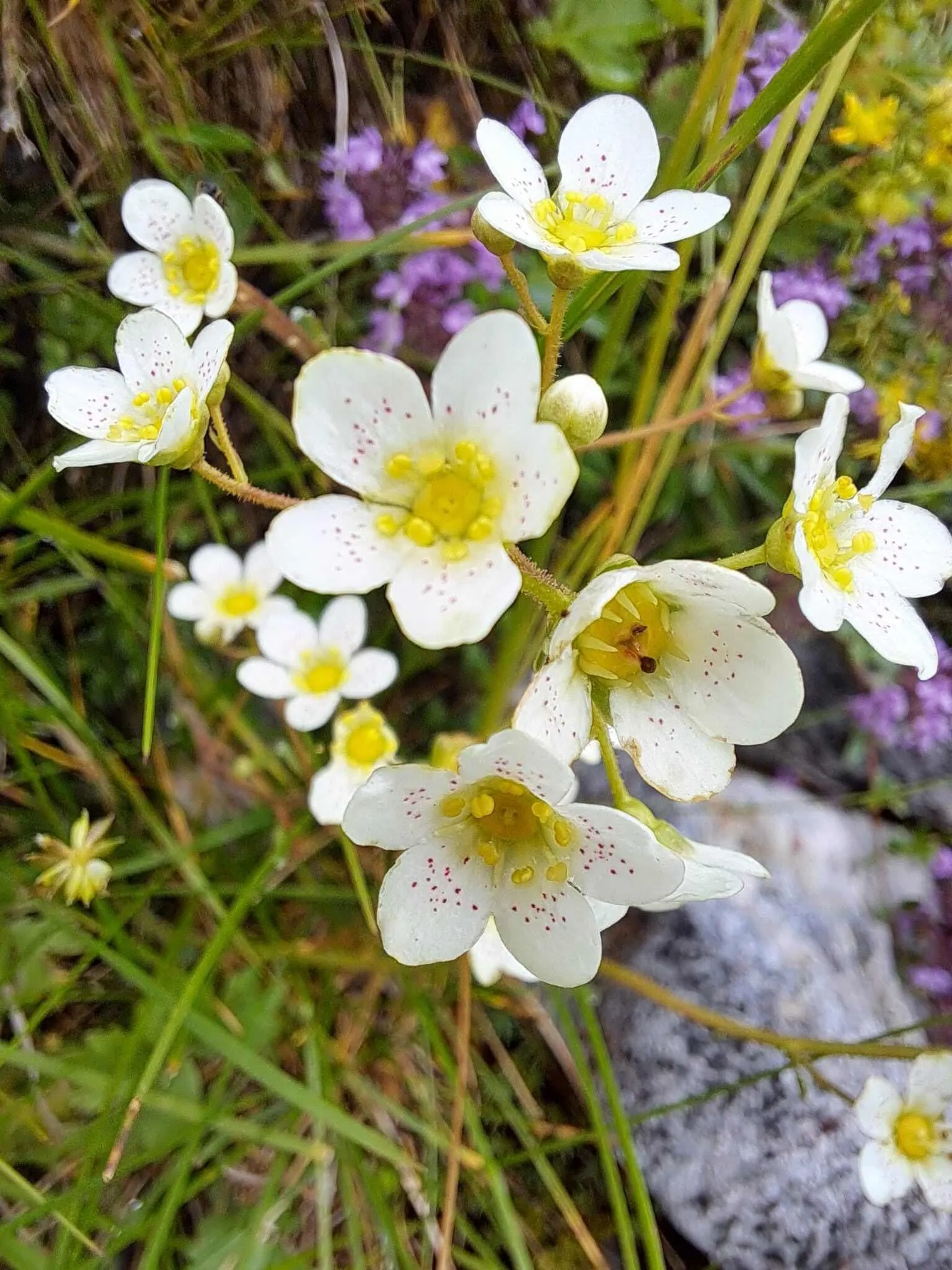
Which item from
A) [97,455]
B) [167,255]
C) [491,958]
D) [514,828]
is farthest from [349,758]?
[167,255]

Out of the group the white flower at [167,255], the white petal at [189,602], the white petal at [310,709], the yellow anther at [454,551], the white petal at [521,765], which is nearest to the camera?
the white petal at [521,765]

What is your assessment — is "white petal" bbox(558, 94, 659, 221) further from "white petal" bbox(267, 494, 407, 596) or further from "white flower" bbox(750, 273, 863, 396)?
"white petal" bbox(267, 494, 407, 596)

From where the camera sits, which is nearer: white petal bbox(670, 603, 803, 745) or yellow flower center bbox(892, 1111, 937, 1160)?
white petal bbox(670, 603, 803, 745)

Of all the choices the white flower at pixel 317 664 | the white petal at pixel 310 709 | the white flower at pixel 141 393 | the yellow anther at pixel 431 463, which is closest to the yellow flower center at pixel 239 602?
the white flower at pixel 317 664

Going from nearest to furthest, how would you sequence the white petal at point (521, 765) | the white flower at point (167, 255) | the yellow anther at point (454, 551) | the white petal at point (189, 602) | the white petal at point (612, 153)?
the white petal at point (521, 765), the yellow anther at point (454, 551), the white petal at point (612, 153), the white flower at point (167, 255), the white petal at point (189, 602)

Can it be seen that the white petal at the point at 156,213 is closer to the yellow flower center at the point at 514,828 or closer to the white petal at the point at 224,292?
the white petal at the point at 224,292

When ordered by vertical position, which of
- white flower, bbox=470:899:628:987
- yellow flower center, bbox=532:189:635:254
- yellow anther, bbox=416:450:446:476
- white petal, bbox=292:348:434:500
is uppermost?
yellow flower center, bbox=532:189:635:254

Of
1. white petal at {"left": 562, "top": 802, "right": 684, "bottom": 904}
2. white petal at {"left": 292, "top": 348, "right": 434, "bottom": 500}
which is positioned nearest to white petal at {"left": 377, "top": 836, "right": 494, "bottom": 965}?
white petal at {"left": 562, "top": 802, "right": 684, "bottom": 904}
